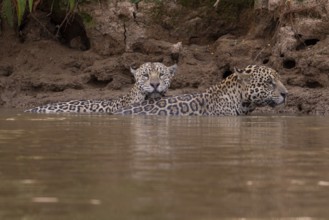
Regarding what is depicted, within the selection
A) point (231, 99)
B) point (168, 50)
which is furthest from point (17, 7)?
point (231, 99)

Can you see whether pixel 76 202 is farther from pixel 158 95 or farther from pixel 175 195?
pixel 158 95

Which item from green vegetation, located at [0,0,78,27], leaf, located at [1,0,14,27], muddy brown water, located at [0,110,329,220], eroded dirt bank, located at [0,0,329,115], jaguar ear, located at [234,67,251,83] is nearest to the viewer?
muddy brown water, located at [0,110,329,220]

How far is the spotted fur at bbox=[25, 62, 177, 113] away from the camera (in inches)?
472

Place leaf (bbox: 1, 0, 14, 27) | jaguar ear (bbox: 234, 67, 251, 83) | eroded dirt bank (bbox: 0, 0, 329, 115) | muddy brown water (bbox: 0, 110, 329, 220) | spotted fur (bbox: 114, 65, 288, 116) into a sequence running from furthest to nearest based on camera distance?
leaf (bbox: 1, 0, 14, 27)
eroded dirt bank (bbox: 0, 0, 329, 115)
jaguar ear (bbox: 234, 67, 251, 83)
spotted fur (bbox: 114, 65, 288, 116)
muddy brown water (bbox: 0, 110, 329, 220)

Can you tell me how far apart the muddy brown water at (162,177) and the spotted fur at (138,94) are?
604 cm

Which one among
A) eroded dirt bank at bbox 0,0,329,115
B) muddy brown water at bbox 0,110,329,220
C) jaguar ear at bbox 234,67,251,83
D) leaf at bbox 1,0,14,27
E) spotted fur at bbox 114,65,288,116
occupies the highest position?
leaf at bbox 1,0,14,27

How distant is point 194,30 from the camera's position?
50.1 ft

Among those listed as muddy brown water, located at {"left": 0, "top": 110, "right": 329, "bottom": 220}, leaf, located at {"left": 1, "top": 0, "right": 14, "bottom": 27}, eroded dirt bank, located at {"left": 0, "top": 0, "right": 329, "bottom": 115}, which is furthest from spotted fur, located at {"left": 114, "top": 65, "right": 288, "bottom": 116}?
muddy brown water, located at {"left": 0, "top": 110, "right": 329, "bottom": 220}

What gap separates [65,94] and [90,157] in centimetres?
1019

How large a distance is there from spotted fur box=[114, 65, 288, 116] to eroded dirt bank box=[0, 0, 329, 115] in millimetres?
1250

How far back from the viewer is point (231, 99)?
461 inches

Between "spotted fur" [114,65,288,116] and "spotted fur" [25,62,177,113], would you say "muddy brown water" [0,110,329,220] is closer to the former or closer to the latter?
"spotted fur" [114,65,288,116]

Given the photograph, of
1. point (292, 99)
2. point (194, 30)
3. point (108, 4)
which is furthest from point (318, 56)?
point (108, 4)

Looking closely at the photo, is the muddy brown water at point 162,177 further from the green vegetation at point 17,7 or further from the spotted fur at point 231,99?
the green vegetation at point 17,7
